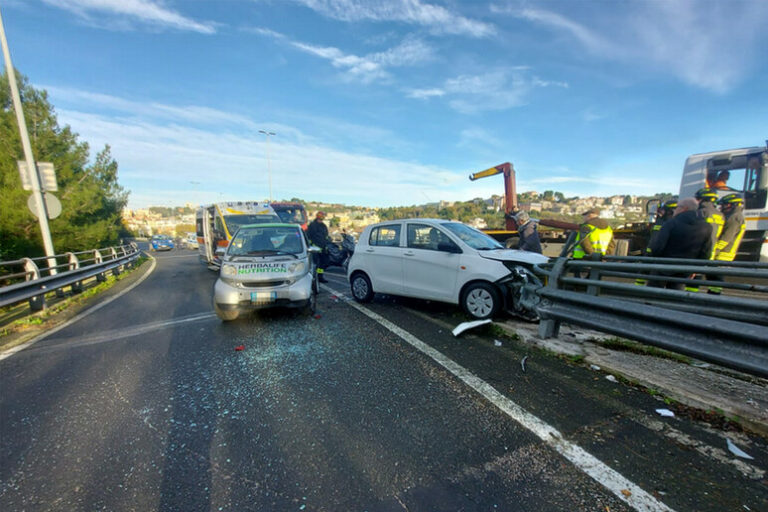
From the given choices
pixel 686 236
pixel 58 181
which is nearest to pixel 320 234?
pixel 686 236

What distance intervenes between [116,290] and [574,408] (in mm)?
11029

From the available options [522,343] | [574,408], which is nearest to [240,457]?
[574,408]

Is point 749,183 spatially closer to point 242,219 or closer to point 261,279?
point 261,279

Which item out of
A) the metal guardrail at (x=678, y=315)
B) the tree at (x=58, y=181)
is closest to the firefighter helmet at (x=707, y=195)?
the metal guardrail at (x=678, y=315)

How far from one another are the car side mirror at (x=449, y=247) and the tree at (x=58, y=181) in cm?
1657

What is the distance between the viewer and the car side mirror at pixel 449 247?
5.11 metres

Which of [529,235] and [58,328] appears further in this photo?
[529,235]

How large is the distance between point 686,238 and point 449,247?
→ 10.8 ft

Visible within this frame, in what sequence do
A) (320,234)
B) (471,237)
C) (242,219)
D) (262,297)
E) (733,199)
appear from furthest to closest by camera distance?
1. (242,219)
2. (320,234)
3. (471,237)
4. (733,199)
5. (262,297)

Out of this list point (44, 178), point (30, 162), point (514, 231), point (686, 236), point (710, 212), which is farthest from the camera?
point (514, 231)

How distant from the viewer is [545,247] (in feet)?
38.7

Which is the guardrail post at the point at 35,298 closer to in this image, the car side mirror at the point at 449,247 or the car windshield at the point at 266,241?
the car windshield at the point at 266,241

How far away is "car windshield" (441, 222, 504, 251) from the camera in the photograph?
521 centimetres

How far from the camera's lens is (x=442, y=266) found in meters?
5.23
